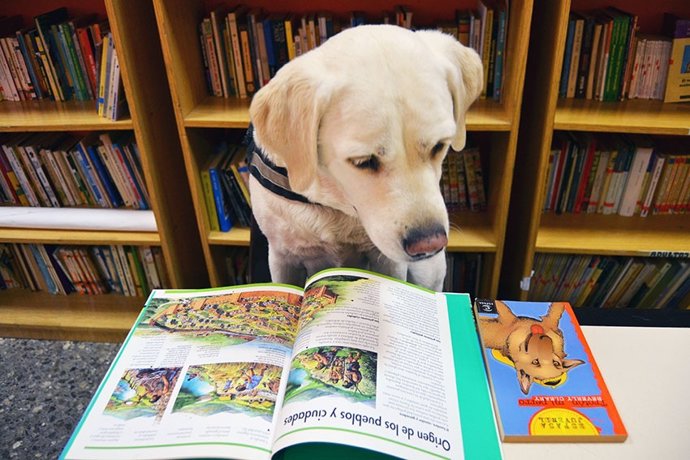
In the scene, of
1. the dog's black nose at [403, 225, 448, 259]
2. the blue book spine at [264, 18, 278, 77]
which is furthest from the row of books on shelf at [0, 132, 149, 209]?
the dog's black nose at [403, 225, 448, 259]

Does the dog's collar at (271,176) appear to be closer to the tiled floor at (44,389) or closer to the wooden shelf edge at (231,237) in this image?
the wooden shelf edge at (231,237)

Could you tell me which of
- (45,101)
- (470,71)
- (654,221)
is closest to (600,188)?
(654,221)

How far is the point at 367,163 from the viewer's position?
2.46 feet

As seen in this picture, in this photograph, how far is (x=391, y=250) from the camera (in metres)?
0.77

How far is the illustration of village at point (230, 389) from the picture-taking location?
0.68m

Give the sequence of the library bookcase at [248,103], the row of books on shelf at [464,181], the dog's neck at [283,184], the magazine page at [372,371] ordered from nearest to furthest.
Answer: the magazine page at [372,371]
the dog's neck at [283,184]
the library bookcase at [248,103]
the row of books on shelf at [464,181]

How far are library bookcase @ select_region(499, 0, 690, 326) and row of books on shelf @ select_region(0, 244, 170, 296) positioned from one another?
48.1 inches

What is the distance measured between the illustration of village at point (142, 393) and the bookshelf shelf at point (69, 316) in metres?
1.09

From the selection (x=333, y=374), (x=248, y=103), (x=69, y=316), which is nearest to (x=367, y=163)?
(x=333, y=374)

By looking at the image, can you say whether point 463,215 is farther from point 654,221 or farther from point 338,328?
point 338,328

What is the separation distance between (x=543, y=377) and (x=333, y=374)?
0.30 metres

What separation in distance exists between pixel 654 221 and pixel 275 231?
1247 mm

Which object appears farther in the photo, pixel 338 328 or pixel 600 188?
pixel 600 188

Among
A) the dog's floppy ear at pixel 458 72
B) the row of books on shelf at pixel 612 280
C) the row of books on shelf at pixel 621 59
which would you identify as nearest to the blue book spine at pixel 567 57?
the row of books on shelf at pixel 621 59
